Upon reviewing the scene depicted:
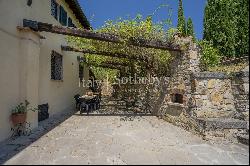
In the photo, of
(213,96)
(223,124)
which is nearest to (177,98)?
(213,96)

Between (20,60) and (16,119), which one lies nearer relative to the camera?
(16,119)

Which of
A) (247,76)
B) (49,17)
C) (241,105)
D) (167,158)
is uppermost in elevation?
(49,17)

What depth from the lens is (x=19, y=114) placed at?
25.1 ft

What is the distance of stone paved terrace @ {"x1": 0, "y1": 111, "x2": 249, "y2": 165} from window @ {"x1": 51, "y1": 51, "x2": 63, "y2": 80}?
12.7 feet

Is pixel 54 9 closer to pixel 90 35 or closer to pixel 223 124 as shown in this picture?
pixel 90 35

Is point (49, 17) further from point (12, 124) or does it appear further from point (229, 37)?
point (229, 37)

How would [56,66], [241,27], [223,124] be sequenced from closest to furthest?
[223,124]
[56,66]
[241,27]

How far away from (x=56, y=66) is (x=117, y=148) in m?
7.51

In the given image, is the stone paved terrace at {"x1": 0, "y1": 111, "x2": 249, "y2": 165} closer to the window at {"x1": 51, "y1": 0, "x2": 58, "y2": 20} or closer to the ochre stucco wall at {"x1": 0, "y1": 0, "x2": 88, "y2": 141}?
the ochre stucco wall at {"x1": 0, "y1": 0, "x2": 88, "y2": 141}

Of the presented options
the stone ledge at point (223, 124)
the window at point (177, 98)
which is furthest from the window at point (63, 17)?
the stone ledge at point (223, 124)

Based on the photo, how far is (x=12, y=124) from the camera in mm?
7672

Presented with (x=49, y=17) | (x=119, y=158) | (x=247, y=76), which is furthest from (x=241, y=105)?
(x=49, y=17)

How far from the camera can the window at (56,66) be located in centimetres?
1244

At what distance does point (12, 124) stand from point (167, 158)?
14.8 feet
